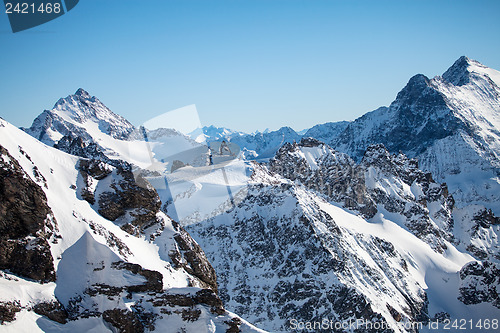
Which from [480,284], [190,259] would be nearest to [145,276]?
[190,259]

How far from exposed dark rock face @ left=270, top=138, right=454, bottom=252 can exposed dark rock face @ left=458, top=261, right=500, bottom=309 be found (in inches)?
851

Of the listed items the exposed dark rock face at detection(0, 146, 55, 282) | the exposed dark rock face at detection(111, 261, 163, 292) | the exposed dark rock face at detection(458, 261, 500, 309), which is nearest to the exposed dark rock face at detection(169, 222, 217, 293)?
the exposed dark rock face at detection(111, 261, 163, 292)

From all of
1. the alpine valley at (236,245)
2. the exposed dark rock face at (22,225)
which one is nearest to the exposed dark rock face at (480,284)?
the alpine valley at (236,245)

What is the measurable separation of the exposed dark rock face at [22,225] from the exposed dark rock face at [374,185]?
107287 millimetres

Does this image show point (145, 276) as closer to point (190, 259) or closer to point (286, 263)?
point (190, 259)

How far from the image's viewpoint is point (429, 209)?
165 metres

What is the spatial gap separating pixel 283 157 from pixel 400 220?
49.6 m

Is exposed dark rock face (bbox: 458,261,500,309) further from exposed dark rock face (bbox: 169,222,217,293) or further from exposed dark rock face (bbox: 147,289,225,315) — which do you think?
exposed dark rock face (bbox: 147,289,225,315)

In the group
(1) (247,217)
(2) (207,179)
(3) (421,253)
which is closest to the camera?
(1) (247,217)

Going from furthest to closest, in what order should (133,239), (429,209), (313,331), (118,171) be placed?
(429,209), (313,331), (118,171), (133,239)

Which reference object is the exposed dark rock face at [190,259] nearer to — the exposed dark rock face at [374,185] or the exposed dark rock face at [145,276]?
the exposed dark rock face at [145,276]

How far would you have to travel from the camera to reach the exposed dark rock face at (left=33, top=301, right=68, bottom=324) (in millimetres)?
33031

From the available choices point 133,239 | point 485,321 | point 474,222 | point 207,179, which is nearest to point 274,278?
point 207,179

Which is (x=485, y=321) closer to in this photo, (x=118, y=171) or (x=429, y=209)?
(x=429, y=209)
